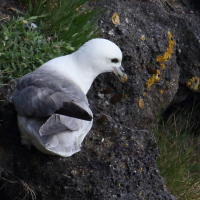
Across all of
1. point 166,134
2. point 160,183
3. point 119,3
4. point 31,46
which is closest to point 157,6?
point 119,3

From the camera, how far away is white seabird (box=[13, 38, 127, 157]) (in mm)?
1894

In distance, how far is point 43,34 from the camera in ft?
10.6

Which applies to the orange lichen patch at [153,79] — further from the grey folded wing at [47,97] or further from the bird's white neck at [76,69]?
the grey folded wing at [47,97]

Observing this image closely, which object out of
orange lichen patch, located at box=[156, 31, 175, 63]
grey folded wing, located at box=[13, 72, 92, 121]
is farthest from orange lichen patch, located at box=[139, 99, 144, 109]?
grey folded wing, located at box=[13, 72, 92, 121]

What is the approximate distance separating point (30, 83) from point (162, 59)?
1.99m

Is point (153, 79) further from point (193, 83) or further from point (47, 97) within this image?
point (47, 97)

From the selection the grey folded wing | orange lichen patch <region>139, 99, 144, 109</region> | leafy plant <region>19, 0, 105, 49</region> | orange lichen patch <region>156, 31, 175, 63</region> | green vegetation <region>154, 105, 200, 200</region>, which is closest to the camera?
the grey folded wing

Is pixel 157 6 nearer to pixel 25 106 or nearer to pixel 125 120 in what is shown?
pixel 125 120

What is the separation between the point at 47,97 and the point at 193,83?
2747 millimetres

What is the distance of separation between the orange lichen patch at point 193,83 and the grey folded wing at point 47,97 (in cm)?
233

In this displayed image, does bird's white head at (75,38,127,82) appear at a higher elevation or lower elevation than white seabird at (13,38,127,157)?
higher

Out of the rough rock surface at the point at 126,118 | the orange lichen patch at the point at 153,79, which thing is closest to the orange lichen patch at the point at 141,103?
the rough rock surface at the point at 126,118

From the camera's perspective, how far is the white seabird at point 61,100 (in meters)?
1.89

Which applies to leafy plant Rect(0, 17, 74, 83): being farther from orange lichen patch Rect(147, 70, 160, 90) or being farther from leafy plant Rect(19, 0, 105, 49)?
orange lichen patch Rect(147, 70, 160, 90)
